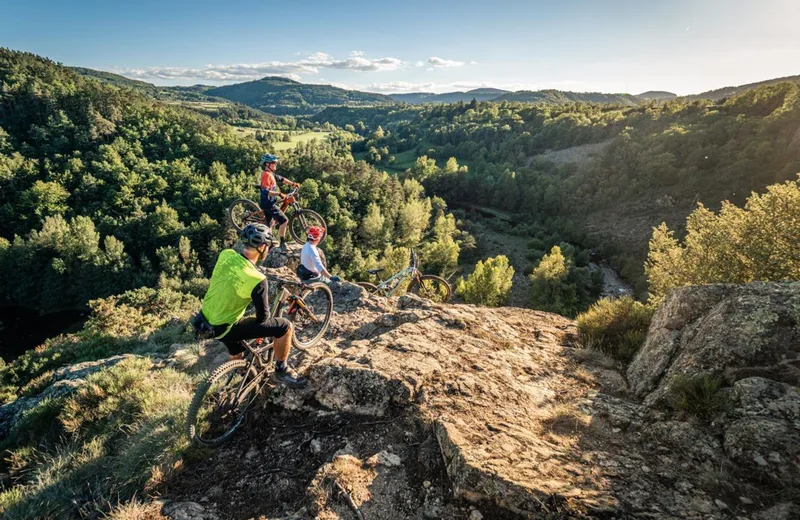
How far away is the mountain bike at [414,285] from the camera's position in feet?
39.6

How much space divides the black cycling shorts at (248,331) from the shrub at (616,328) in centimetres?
725

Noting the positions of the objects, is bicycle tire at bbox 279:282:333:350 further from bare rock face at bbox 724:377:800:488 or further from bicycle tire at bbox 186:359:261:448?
bare rock face at bbox 724:377:800:488

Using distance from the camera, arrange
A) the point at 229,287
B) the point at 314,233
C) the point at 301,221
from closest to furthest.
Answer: the point at 229,287 → the point at 314,233 → the point at 301,221

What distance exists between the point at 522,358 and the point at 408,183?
72.8 meters

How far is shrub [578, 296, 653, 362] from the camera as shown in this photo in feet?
28.2

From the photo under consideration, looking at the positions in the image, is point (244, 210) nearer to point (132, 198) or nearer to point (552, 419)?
point (552, 419)

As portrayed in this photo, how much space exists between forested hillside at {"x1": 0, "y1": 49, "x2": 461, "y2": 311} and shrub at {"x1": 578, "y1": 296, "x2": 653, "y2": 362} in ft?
106

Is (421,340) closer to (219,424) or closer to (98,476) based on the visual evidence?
(219,424)

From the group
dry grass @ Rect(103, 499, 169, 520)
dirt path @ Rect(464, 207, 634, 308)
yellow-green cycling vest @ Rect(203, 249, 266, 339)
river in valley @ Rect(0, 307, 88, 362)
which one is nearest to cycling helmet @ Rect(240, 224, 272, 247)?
yellow-green cycling vest @ Rect(203, 249, 266, 339)

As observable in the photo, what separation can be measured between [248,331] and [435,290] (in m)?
8.43

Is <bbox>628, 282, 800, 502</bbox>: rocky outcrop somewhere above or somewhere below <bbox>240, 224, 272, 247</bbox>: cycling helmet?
below

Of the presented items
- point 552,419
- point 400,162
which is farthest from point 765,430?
point 400,162

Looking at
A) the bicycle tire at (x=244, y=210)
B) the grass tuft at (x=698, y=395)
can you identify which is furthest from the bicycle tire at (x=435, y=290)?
the grass tuft at (x=698, y=395)

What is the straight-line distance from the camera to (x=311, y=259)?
7902 millimetres
